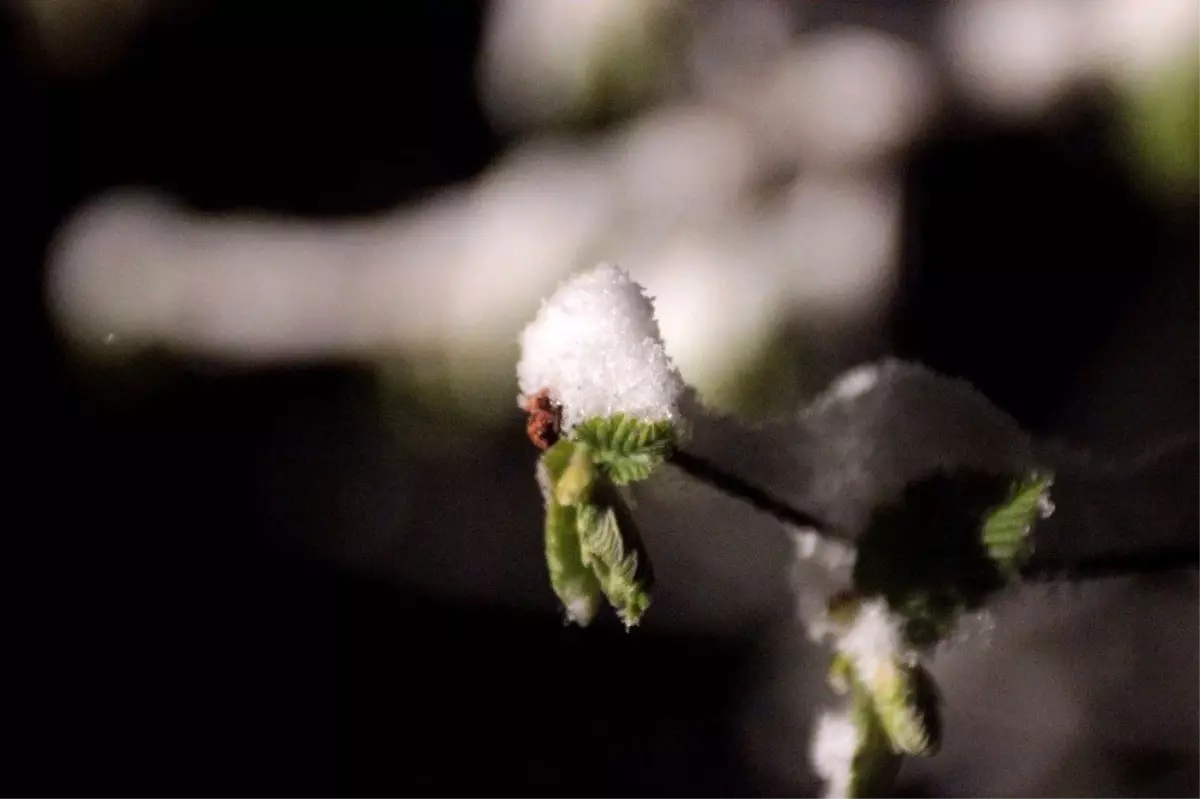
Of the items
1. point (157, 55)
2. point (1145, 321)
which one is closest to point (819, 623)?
point (1145, 321)

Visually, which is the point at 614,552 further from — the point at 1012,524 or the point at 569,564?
the point at 1012,524

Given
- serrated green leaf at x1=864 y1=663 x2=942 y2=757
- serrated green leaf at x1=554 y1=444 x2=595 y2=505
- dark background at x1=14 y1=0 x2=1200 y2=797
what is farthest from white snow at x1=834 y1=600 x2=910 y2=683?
dark background at x1=14 y1=0 x2=1200 y2=797

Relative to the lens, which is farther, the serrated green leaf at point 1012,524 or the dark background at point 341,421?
the dark background at point 341,421

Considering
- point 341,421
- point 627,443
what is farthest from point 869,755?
point 341,421

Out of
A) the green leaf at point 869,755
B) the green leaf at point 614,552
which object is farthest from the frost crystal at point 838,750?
the green leaf at point 614,552

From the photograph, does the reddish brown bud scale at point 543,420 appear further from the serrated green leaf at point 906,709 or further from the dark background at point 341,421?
the dark background at point 341,421

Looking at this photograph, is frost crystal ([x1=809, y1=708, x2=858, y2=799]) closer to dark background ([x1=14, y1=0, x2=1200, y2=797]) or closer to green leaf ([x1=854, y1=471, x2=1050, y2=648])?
green leaf ([x1=854, y1=471, x2=1050, y2=648])

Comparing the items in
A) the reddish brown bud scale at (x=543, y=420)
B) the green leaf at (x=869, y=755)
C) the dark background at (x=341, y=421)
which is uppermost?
the dark background at (x=341, y=421)
